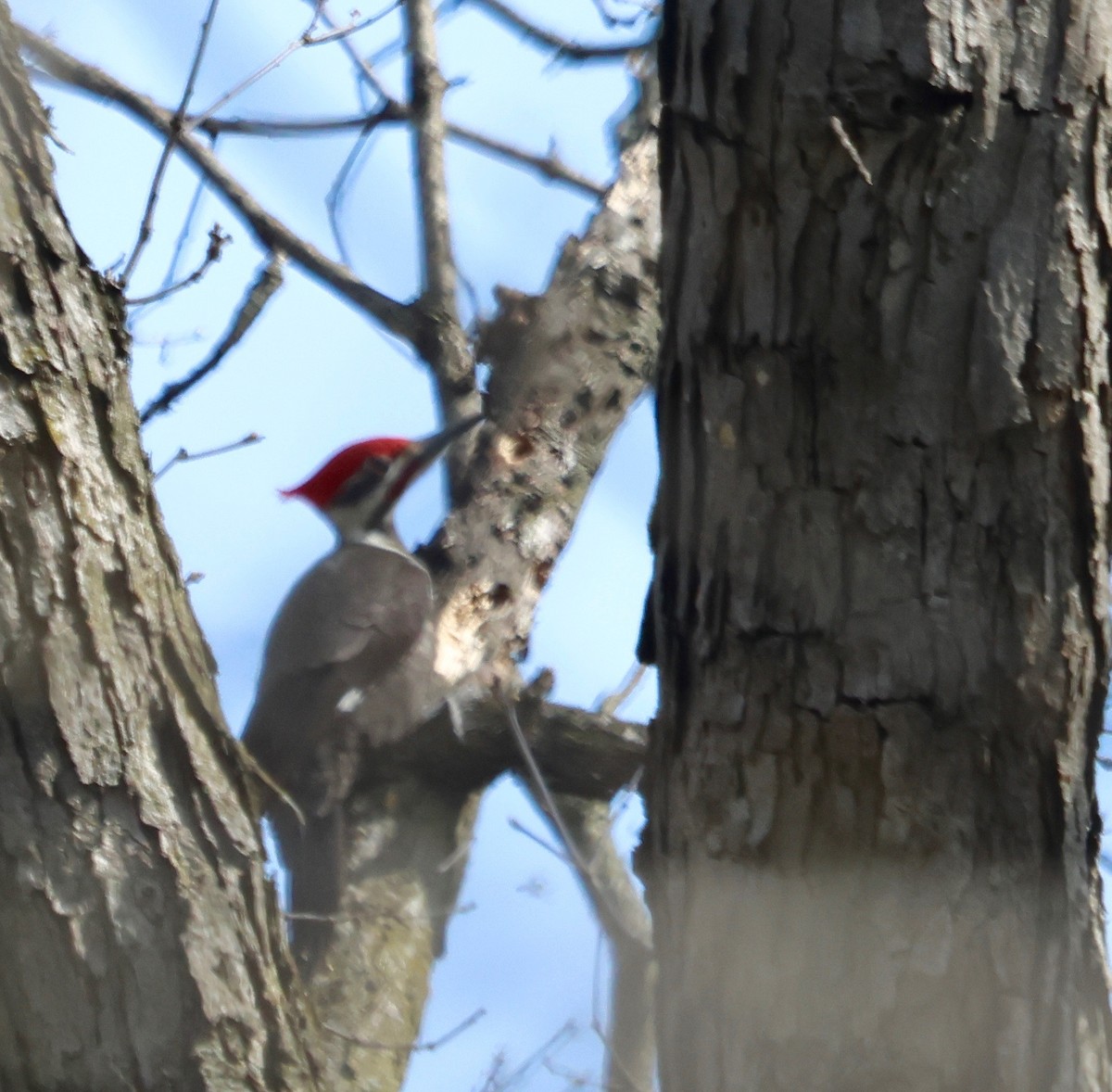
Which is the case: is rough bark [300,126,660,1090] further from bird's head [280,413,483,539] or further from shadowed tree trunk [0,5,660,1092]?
shadowed tree trunk [0,5,660,1092]

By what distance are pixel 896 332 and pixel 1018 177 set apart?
0.25 m

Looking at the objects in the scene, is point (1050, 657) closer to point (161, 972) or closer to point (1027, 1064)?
point (1027, 1064)

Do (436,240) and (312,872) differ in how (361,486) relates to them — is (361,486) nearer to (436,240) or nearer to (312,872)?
(436,240)

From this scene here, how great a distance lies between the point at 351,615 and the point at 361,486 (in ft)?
3.38

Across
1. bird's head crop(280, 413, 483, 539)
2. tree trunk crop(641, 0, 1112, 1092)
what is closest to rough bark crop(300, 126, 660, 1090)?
bird's head crop(280, 413, 483, 539)

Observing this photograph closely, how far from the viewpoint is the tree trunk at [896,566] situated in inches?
65.9

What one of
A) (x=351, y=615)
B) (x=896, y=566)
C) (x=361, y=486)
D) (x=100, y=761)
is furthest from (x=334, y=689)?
(x=896, y=566)

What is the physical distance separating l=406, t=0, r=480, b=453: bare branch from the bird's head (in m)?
0.67

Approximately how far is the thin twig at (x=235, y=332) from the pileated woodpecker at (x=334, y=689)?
132 cm

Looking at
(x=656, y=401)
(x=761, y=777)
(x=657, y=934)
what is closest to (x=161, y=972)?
(x=657, y=934)

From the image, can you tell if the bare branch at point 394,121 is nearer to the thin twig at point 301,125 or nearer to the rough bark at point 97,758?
the thin twig at point 301,125

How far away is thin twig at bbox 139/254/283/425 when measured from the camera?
9.70ft

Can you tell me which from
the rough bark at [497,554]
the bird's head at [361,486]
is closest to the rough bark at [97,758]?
the rough bark at [497,554]

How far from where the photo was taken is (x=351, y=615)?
16.5 feet
